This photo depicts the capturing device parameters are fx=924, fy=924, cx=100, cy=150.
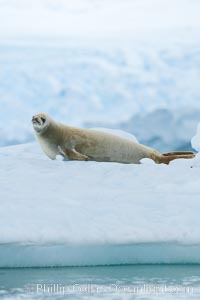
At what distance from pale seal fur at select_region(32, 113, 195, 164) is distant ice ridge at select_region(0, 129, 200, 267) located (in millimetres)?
912

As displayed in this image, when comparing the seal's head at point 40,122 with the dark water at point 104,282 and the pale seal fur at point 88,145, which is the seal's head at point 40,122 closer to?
the pale seal fur at point 88,145

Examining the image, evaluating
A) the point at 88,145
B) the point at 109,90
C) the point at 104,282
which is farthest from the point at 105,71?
the point at 104,282

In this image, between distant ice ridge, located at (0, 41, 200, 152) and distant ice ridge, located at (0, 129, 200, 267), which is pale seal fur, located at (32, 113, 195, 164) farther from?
distant ice ridge, located at (0, 41, 200, 152)

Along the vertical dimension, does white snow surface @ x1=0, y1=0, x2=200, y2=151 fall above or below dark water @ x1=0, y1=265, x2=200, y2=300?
above

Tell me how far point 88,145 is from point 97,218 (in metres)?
2.00

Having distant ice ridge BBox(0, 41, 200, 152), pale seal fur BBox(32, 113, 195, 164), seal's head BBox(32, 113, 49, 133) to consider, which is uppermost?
distant ice ridge BBox(0, 41, 200, 152)

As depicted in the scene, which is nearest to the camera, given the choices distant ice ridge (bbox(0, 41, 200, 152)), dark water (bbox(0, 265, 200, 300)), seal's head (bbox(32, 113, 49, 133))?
dark water (bbox(0, 265, 200, 300))

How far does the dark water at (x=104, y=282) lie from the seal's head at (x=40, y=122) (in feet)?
7.80

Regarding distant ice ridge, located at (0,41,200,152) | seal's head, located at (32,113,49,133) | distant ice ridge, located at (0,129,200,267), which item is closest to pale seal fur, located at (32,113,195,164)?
seal's head, located at (32,113,49,133)

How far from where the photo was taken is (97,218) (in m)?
5.85

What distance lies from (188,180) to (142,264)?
1.13 m

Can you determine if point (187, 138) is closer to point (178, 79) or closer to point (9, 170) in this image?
point (178, 79)

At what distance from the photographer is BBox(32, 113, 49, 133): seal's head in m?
7.75

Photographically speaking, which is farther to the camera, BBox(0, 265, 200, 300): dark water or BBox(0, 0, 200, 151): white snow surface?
BBox(0, 0, 200, 151): white snow surface
